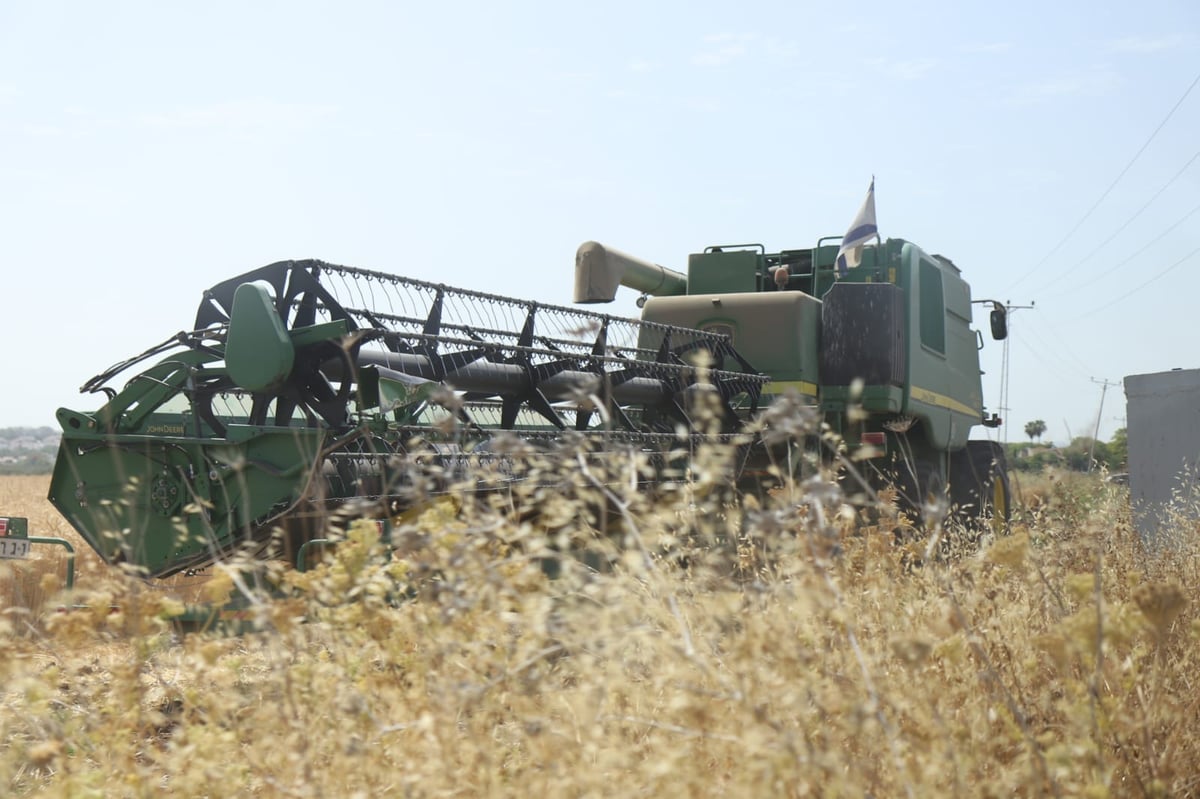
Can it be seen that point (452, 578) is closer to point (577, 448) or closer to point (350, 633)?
point (577, 448)

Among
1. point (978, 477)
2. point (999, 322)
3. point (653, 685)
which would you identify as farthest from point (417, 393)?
point (999, 322)

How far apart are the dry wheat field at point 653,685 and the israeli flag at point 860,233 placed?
591cm

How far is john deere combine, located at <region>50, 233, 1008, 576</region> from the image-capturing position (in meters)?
5.41

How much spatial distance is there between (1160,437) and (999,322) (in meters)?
2.63

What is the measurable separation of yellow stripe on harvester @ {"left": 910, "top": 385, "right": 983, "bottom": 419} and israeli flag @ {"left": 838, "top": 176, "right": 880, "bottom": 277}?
112 centimetres

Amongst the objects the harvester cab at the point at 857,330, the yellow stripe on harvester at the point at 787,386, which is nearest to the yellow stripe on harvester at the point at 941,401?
the harvester cab at the point at 857,330

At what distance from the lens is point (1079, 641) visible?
2.42 meters

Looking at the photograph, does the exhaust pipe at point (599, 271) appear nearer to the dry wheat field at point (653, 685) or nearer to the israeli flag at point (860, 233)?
the israeli flag at point (860, 233)

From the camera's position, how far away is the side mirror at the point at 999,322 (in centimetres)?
1129

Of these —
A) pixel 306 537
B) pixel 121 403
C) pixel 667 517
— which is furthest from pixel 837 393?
pixel 667 517

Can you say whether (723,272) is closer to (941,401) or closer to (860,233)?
(860,233)

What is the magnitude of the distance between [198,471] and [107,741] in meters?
2.54

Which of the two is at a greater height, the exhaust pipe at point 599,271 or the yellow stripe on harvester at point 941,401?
the exhaust pipe at point 599,271

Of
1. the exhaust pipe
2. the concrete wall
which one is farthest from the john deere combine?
the concrete wall
